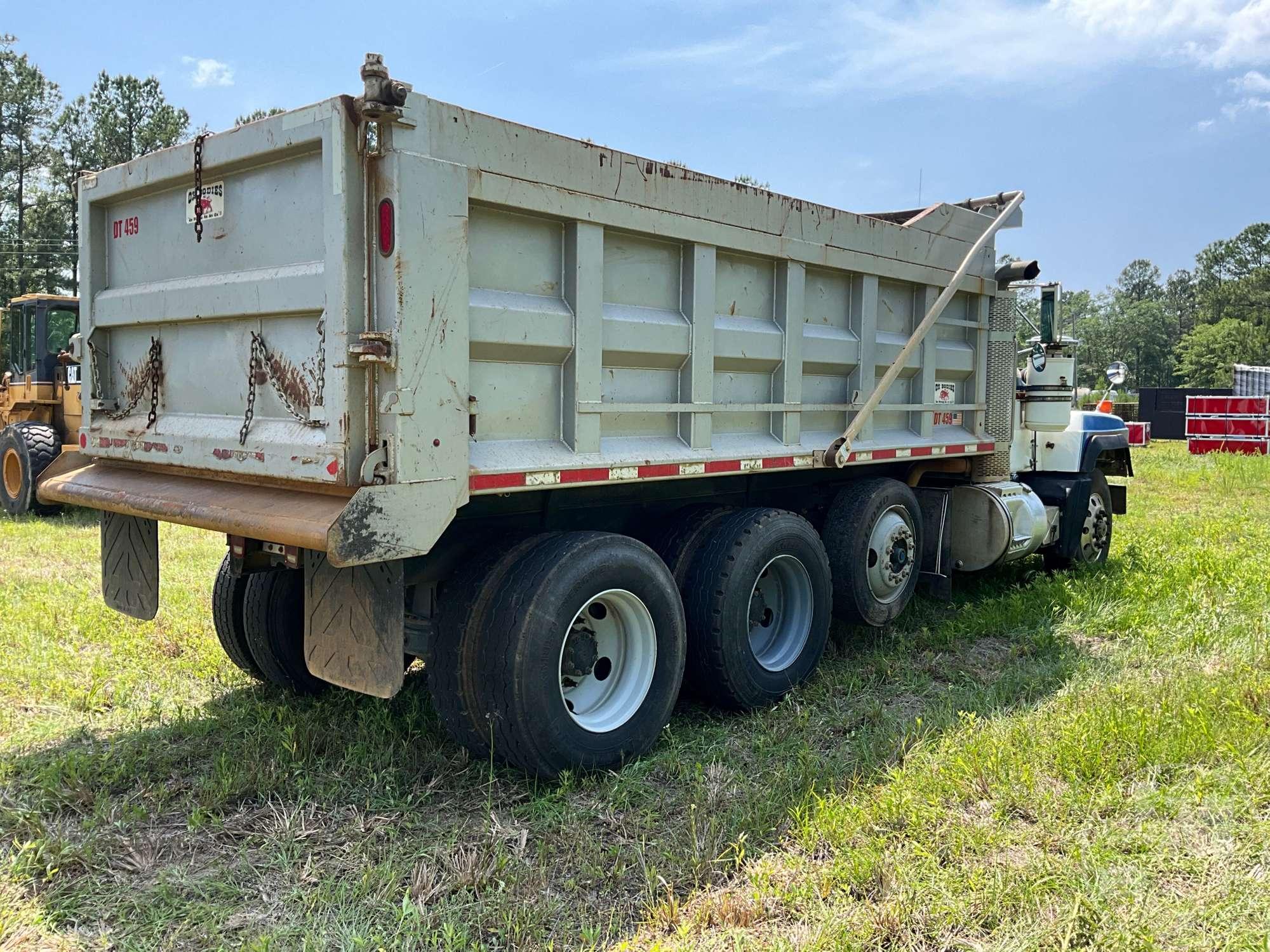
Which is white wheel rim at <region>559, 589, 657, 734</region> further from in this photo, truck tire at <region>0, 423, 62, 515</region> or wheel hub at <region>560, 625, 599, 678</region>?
truck tire at <region>0, 423, 62, 515</region>

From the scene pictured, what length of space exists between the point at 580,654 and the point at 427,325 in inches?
60.2

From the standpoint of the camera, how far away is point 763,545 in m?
5.00

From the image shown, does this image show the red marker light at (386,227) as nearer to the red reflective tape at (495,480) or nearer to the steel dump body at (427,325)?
the steel dump body at (427,325)

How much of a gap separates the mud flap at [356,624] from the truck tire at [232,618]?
130cm

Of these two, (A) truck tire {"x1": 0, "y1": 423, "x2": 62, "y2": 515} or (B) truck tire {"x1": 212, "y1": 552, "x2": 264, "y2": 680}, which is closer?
(B) truck tire {"x1": 212, "y1": 552, "x2": 264, "y2": 680}

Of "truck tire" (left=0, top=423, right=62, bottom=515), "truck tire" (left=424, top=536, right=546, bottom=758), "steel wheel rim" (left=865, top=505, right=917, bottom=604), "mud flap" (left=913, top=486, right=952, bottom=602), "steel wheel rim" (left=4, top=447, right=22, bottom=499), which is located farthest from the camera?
"steel wheel rim" (left=4, top=447, right=22, bottom=499)

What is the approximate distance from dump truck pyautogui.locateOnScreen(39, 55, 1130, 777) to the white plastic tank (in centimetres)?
240

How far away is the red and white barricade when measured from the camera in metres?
21.3

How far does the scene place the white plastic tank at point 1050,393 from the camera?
7887mm

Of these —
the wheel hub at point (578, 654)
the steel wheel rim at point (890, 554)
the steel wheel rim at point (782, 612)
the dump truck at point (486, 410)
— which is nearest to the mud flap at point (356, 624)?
the dump truck at point (486, 410)

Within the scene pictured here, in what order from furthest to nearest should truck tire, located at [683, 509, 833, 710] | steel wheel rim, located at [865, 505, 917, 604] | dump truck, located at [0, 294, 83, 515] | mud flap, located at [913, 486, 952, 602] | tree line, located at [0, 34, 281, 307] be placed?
tree line, located at [0, 34, 281, 307], dump truck, located at [0, 294, 83, 515], mud flap, located at [913, 486, 952, 602], steel wheel rim, located at [865, 505, 917, 604], truck tire, located at [683, 509, 833, 710]

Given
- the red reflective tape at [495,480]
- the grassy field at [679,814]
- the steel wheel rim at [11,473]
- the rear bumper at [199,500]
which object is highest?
the red reflective tape at [495,480]

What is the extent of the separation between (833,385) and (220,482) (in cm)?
334

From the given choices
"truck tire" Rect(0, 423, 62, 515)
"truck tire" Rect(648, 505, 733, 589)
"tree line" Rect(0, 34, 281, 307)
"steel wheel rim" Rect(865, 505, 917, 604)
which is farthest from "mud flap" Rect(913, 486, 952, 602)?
"tree line" Rect(0, 34, 281, 307)
